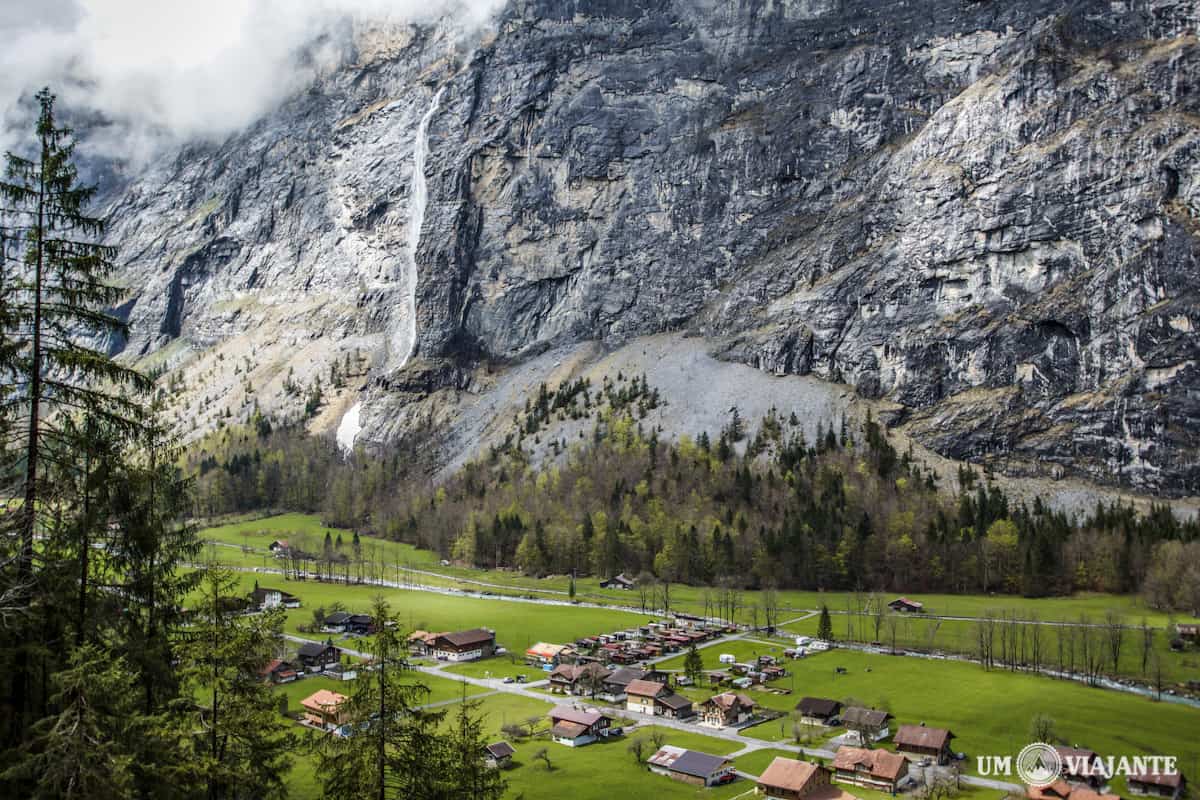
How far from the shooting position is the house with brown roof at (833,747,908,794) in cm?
5216

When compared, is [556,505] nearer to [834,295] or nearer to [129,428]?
[834,295]

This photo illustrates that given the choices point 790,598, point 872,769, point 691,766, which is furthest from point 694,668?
point 790,598

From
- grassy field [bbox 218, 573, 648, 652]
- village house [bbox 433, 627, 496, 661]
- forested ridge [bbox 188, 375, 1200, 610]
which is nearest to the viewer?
village house [bbox 433, 627, 496, 661]

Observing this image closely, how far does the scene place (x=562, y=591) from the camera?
122500 millimetres

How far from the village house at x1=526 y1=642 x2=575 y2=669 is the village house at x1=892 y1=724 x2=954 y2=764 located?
108ft

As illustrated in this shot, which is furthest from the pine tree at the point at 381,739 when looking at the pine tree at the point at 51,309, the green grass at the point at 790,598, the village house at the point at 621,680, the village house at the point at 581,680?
the green grass at the point at 790,598

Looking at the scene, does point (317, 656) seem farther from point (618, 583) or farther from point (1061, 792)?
point (618, 583)

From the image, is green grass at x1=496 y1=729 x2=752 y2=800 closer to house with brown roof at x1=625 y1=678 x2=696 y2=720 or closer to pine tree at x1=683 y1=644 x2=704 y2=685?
house with brown roof at x1=625 y1=678 x2=696 y2=720

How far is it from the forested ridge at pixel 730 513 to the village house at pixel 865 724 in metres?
59.1

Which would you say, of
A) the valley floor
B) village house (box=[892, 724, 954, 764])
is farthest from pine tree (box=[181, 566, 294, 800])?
village house (box=[892, 724, 954, 764])

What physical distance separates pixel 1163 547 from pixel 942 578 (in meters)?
27.8

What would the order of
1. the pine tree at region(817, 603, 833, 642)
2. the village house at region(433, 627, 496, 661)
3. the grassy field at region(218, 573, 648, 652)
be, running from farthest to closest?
1. the grassy field at region(218, 573, 648, 652)
2. the pine tree at region(817, 603, 833, 642)
3. the village house at region(433, 627, 496, 661)

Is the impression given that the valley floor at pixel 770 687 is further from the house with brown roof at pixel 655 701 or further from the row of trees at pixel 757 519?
the row of trees at pixel 757 519

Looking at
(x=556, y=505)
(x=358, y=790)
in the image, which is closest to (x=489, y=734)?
(x=358, y=790)
